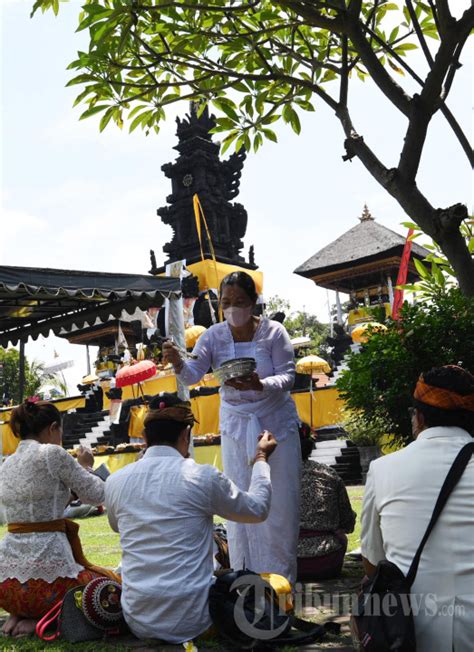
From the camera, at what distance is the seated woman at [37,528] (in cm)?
391

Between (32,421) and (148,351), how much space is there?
19953 millimetres

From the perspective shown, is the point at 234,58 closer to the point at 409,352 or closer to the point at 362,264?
the point at 409,352

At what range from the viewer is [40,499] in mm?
3986

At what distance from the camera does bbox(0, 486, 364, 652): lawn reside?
3536mm

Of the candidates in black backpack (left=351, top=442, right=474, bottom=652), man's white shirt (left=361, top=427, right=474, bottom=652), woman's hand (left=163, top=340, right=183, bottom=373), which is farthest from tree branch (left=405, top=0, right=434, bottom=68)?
black backpack (left=351, top=442, right=474, bottom=652)

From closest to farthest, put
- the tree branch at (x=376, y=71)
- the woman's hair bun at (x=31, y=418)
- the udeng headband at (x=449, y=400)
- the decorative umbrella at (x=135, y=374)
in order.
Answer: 1. the udeng headband at (x=449, y=400)
2. the woman's hair bun at (x=31, y=418)
3. the tree branch at (x=376, y=71)
4. the decorative umbrella at (x=135, y=374)

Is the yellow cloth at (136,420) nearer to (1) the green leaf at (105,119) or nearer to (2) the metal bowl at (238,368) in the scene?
(1) the green leaf at (105,119)

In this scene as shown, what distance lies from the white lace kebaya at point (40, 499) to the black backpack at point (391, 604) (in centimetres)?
201

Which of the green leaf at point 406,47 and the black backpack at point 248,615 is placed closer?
the black backpack at point 248,615

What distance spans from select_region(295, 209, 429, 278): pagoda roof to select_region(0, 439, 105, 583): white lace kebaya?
1080 inches

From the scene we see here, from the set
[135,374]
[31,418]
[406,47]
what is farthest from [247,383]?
[135,374]

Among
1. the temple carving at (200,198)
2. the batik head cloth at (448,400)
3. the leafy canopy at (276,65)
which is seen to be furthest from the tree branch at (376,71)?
the temple carving at (200,198)

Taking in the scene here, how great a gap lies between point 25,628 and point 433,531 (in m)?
2.57

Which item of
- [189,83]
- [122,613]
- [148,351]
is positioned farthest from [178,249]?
[122,613]
